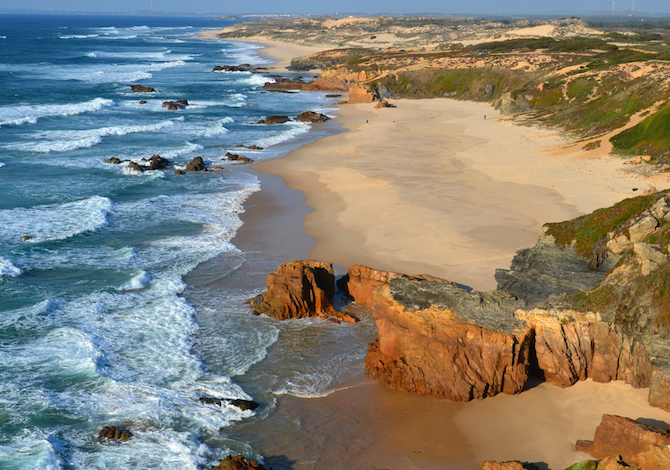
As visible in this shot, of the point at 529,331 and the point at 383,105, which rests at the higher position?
the point at 383,105

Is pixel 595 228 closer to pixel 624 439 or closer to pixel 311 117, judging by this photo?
pixel 624 439

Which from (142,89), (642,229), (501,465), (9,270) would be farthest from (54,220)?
(142,89)

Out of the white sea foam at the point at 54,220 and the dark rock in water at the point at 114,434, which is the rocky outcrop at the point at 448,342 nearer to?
the dark rock in water at the point at 114,434

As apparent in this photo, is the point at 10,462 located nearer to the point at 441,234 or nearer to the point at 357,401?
the point at 357,401

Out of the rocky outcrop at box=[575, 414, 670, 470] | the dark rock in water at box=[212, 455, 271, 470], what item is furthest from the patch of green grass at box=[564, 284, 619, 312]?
the dark rock in water at box=[212, 455, 271, 470]

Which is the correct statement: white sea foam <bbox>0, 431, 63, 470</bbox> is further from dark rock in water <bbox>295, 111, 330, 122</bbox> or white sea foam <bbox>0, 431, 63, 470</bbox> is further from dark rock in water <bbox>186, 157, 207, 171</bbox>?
dark rock in water <bbox>295, 111, 330, 122</bbox>

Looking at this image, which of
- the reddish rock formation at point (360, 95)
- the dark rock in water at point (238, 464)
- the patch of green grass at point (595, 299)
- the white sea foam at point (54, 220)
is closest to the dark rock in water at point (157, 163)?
the white sea foam at point (54, 220)
